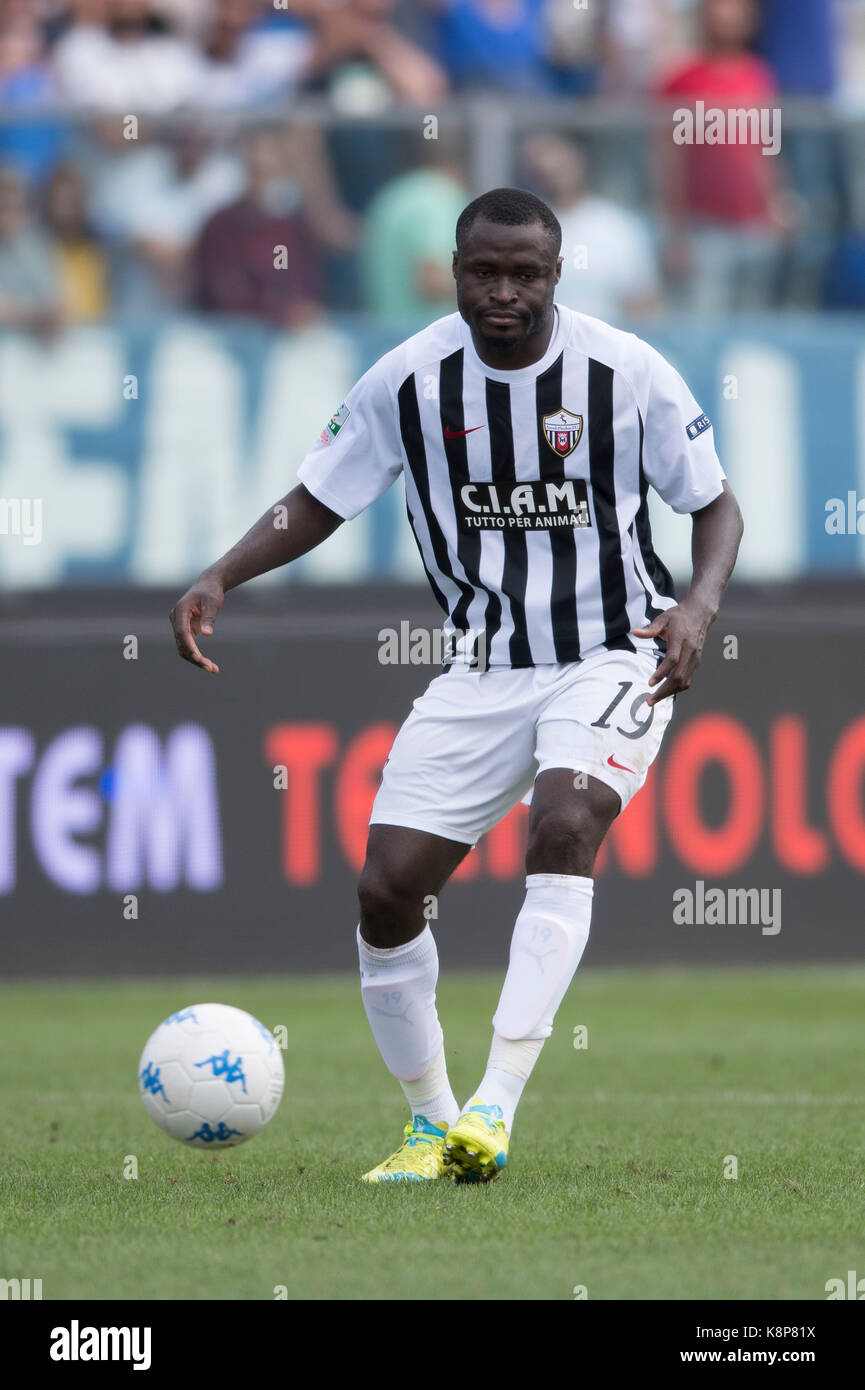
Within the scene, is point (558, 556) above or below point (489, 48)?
below

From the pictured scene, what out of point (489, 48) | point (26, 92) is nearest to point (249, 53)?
point (26, 92)

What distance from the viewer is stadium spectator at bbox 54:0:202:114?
11844 millimetres

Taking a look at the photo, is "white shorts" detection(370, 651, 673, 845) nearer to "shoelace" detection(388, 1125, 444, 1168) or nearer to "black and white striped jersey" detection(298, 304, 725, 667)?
"black and white striped jersey" detection(298, 304, 725, 667)

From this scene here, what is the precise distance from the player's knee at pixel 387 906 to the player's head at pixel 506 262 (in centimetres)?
134

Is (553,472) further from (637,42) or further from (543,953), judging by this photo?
(637,42)

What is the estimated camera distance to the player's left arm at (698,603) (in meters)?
4.95

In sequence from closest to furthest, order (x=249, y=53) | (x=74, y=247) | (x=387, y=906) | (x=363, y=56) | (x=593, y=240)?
1. (x=387, y=906)
2. (x=593, y=240)
3. (x=74, y=247)
4. (x=363, y=56)
5. (x=249, y=53)

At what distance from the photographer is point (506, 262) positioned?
16.4 feet

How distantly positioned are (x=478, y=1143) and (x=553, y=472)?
167 centimetres

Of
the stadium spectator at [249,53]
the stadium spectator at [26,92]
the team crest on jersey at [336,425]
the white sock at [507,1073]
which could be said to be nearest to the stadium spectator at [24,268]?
the stadium spectator at [26,92]

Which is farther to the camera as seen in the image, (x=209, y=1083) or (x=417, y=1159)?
(x=417, y=1159)

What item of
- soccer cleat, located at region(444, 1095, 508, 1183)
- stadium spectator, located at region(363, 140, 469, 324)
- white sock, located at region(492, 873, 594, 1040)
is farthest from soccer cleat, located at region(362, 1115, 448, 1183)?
stadium spectator, located at region(363, 140, 469, 324)

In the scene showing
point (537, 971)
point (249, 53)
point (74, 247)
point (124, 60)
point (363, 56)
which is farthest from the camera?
point (249, 53)

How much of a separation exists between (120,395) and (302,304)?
107 cm
